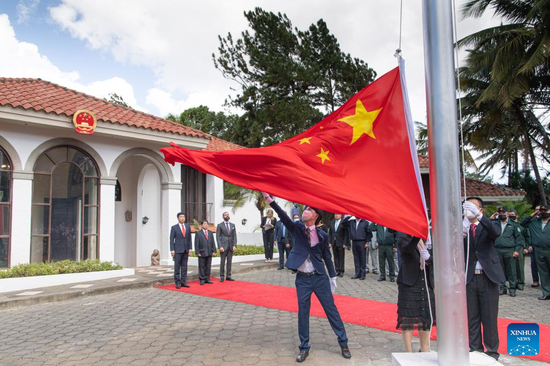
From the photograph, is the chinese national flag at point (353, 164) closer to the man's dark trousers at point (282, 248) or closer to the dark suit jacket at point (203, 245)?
the dark suit jacket at point (203, 245)

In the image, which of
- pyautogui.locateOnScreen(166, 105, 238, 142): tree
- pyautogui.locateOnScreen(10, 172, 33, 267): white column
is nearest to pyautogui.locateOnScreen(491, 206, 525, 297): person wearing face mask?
pyautogui.locateOnScreen(10, 172, 33, 267): white column

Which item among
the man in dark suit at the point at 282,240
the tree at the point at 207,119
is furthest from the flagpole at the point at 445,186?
the tree at the point at 207,119

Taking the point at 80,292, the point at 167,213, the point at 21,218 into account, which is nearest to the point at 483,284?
the point at 80,292

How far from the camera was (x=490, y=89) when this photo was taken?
17.0 m

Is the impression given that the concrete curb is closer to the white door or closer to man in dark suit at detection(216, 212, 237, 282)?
man in dark suit at detection(216, 212, 237, 282)

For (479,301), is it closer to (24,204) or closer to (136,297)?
(136,297)

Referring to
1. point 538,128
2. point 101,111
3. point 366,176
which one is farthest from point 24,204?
point 538,128

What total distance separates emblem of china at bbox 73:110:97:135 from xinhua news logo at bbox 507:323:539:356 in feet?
36.6

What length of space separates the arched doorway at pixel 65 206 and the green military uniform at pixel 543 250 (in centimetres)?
1159

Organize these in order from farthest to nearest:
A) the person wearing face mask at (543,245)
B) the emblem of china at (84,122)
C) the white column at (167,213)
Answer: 1. the white column at (167,213)
2. the emblem of china at (84,122)
3. the person wearing face mask at (543,245)

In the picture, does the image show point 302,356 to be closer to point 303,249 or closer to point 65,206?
point 303,249

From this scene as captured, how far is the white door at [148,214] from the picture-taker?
608 inches

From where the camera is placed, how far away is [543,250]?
9.07 m

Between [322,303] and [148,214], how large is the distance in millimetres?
11717
